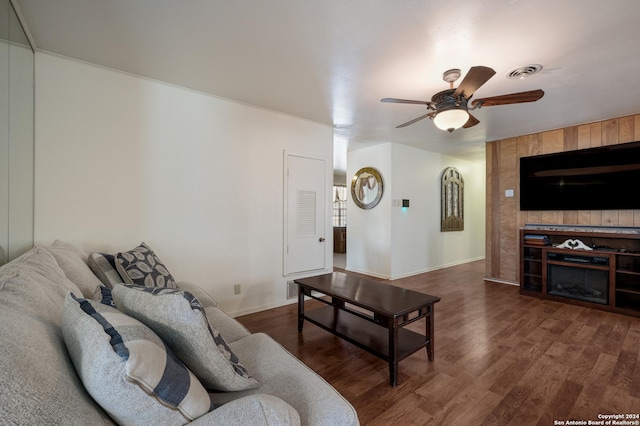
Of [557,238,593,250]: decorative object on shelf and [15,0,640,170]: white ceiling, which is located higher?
[15,0,640,170]: white ceiling

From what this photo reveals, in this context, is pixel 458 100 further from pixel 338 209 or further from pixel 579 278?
pixel 338 209

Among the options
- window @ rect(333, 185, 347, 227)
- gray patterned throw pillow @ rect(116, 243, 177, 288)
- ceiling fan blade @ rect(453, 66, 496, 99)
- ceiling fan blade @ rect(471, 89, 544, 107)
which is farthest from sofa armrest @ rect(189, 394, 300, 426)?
window @ rect(333, 185, 347, 227)

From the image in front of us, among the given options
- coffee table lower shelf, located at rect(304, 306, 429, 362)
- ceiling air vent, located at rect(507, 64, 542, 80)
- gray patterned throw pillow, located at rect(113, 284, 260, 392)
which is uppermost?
ceiling air vent, located at rect(507, 64, 542, 80)

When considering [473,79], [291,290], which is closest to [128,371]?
[473,79]

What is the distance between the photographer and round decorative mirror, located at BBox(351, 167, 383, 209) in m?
5.22

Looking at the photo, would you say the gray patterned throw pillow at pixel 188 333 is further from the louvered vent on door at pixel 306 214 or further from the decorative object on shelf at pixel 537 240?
the decorative object on shelf at pixel 537 240

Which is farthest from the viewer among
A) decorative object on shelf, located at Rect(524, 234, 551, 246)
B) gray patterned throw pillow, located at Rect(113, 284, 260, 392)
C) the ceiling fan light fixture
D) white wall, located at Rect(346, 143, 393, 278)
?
white wall, located at Rect(346, 143, 393, 278)

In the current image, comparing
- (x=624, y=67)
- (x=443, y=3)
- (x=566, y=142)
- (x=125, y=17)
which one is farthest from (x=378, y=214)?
(x=125, y=17)

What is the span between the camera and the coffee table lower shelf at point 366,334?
2.16 m

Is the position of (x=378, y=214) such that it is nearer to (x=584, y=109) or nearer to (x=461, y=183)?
(x=461, y=183)

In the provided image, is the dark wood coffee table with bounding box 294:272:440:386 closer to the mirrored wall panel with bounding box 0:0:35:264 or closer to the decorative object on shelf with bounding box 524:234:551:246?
the mirrored wall panel with bounding box 0:0:35:264

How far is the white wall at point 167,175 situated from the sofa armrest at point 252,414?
2.33 m

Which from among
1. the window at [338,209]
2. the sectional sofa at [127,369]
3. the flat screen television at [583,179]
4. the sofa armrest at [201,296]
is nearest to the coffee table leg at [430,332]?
the sectional sofa at [127,369]

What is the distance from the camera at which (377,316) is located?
221 centimetres
